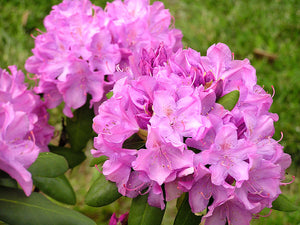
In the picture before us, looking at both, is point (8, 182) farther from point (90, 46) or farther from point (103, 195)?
point (90, 46)

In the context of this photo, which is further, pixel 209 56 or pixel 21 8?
pixel 21 8

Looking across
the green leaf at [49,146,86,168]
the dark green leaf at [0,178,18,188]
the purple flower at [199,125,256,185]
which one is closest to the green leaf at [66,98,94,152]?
the green leaf at [49,146,86,168]

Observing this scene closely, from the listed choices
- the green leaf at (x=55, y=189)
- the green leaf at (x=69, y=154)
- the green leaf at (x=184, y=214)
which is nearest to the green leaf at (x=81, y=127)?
the green leaf at (x=69, y=154)

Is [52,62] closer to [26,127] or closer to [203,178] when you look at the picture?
[26,127]

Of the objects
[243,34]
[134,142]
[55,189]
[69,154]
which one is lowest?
[243,34]

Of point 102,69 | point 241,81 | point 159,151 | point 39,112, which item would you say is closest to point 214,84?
point 241,81

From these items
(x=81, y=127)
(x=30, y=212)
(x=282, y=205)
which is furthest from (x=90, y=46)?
(x=282, y=205)
